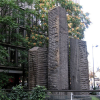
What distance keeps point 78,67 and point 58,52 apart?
3.93ft

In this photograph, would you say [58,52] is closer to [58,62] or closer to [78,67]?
[58,62]

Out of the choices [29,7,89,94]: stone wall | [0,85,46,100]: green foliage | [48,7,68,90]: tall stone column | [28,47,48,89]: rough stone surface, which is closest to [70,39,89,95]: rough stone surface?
[29,7,89,94]: stone wall

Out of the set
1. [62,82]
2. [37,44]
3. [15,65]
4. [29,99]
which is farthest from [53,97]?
[15,65]

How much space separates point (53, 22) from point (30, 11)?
8.35 metres

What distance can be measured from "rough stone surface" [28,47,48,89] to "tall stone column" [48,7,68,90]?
0.41 meters

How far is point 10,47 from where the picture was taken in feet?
73.5

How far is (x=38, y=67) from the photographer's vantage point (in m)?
8.75

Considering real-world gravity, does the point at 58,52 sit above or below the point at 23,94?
above

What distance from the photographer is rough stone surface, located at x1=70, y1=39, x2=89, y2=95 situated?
8.45 m

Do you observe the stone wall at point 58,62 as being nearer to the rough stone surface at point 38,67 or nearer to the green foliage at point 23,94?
the rough stone surface at point 38,67

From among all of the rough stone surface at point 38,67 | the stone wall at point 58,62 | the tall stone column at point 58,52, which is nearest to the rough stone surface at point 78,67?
the stone wall at point 58,62

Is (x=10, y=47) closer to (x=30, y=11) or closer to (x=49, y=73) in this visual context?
(x=30, y=11)

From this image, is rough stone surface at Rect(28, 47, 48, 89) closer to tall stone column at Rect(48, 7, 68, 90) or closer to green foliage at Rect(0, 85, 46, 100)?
tall stone column at Rect(48, 7, 68, 90)

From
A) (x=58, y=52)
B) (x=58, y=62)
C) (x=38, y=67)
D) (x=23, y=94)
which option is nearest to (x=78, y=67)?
(x=58, y=62)
